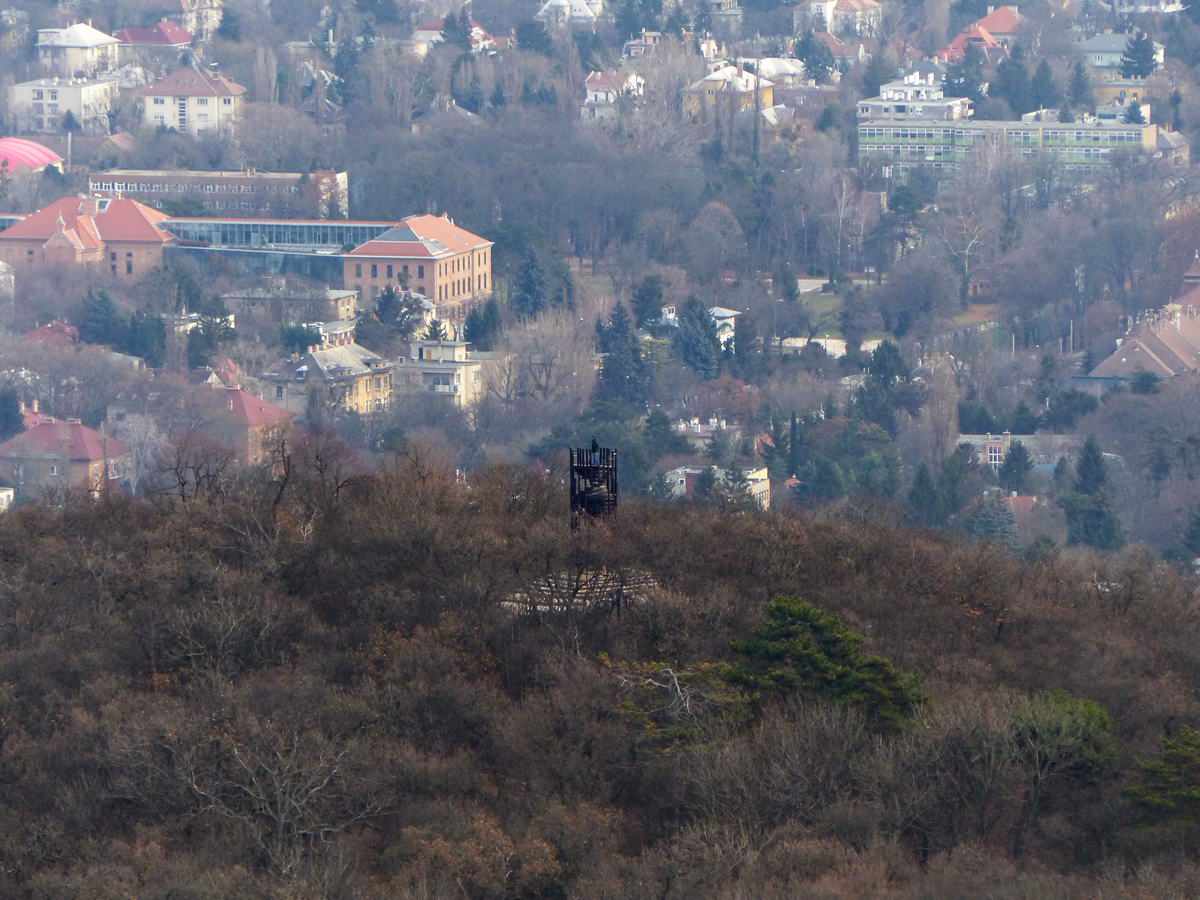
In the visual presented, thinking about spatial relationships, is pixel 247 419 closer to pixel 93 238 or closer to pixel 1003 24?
pixel 93 238

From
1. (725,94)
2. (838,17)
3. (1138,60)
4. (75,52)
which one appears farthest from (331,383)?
(838,17)

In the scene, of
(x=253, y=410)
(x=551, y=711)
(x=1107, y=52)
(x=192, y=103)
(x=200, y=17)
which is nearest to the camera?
(x=551, y=711)

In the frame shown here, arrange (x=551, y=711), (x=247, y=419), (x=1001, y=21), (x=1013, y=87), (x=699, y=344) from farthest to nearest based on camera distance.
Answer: (x=1001, y=21) < (x=1013, y=87) < (x=699, y=344) < (x=247, y=419) < (x=551, y=711)

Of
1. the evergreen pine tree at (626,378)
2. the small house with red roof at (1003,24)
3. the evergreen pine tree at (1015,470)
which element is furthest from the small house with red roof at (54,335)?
the small house with red roof at (1003,24)

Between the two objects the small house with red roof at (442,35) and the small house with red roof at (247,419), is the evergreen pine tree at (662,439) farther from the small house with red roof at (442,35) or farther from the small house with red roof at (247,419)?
the small house with red roof at (442,35)

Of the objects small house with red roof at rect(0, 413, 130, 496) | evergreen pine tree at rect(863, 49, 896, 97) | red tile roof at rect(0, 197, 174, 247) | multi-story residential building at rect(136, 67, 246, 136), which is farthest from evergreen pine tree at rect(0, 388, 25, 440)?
evergreen pine tree at rect(863, 49, 896, 97)
